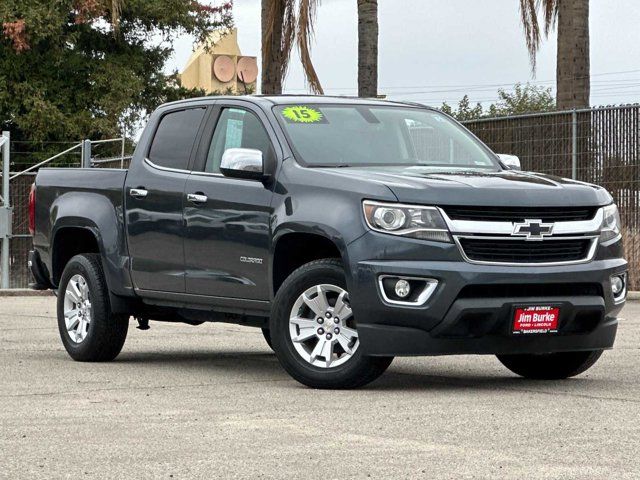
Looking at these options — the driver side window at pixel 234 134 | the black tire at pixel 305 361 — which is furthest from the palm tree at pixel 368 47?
the black tire at pixel 305 361

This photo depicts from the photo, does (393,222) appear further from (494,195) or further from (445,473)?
(445,473)

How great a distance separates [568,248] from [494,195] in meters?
0.62

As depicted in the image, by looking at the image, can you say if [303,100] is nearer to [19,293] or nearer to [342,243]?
[342,243]

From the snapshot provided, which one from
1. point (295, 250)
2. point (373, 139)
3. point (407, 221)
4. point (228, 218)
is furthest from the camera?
point (373, 139)

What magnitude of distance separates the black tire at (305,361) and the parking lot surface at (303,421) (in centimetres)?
9

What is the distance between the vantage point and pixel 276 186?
9922 millimetres

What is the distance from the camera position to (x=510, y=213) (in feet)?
30.2

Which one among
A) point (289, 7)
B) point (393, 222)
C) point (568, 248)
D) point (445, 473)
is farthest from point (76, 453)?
point (289, 7)

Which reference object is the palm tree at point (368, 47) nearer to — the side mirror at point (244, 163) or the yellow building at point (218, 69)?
the side mirror at point (244, 163)

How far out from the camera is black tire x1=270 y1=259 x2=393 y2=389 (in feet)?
30.6

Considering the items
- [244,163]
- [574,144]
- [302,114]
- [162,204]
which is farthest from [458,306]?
[574,144]

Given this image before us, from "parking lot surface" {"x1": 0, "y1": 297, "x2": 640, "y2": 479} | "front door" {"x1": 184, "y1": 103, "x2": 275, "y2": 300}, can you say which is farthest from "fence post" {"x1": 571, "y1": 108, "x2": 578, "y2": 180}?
"front door" {"x1": 184, "y1": 103, "x2": 275, "y2": 300}

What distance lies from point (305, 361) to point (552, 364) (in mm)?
1838

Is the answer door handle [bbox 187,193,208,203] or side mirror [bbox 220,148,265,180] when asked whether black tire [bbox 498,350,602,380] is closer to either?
side mirror [bbox 220,148,265,180]
